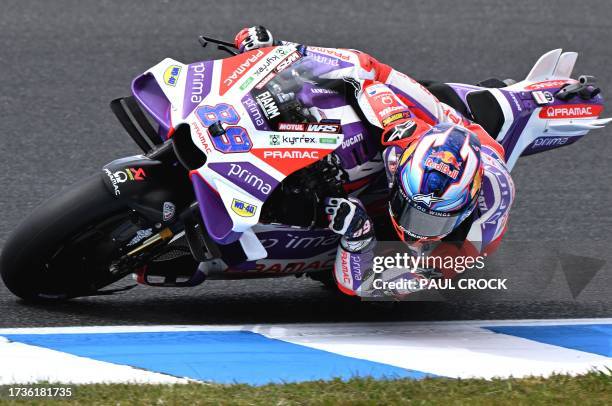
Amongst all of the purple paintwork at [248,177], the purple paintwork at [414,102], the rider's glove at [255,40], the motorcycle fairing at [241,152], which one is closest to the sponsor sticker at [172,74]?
the motorcycle fairing at [241,152]

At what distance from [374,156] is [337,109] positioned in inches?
10.5

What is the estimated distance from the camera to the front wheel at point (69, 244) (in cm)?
520

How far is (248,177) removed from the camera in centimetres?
504

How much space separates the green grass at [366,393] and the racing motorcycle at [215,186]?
816mm

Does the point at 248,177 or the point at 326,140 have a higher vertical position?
the point at 326,140

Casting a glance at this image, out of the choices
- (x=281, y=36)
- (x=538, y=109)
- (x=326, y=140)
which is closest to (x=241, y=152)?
(x=326, y=140)

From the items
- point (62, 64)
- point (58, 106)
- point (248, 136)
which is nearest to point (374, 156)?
point (248, 136)

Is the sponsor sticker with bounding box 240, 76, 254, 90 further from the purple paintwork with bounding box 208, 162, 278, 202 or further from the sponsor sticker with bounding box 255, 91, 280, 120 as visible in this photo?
the purple paintwork with bounding box 208, 162, 278, 202

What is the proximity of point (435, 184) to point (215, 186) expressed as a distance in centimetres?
90

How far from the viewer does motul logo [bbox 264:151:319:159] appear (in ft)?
16.7

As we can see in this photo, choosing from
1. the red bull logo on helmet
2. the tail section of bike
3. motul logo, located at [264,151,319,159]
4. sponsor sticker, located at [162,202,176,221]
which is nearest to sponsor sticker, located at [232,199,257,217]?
motul logo, located at [264,151,319,159]

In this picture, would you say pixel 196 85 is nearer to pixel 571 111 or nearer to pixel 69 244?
pixel 69 244

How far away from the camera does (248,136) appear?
5.12m

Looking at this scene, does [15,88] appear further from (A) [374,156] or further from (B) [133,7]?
(A) [374,156]
